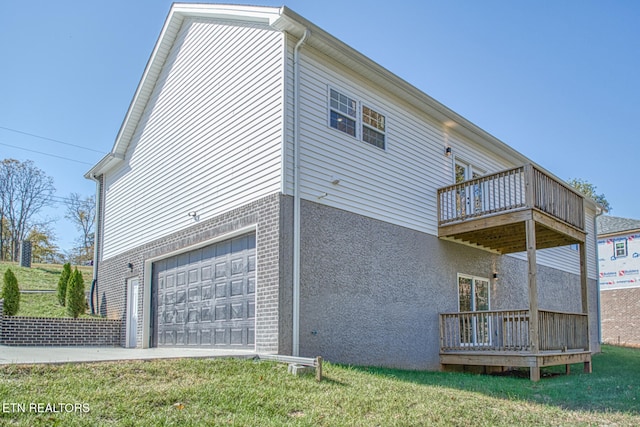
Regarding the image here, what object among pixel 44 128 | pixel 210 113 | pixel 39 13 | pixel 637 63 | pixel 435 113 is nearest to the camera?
pixel 210 113

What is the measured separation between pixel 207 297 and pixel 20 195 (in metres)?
31.8

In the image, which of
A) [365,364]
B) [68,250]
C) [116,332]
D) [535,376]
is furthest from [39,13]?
[68,250]

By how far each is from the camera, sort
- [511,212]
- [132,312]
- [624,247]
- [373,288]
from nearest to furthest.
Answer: [373,288], [511,212], [132,312], [624,247]

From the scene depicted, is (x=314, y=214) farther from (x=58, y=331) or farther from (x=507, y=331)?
(x=58, y=331)

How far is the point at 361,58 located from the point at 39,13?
428 inches

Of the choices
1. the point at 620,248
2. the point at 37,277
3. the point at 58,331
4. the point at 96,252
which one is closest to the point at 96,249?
the point at 96,252

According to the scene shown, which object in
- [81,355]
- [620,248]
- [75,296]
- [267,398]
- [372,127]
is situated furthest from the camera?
[620,248]

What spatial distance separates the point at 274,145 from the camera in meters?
9.82

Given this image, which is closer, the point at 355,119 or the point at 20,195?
the point at 355,119

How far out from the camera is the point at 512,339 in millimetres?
11008

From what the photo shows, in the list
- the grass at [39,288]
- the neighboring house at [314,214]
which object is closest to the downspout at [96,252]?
the grass at [39,288]

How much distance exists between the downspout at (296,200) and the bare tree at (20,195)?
1285 inches

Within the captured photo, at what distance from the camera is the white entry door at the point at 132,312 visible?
1408 cm

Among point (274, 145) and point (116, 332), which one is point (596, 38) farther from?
point (116, 332)
